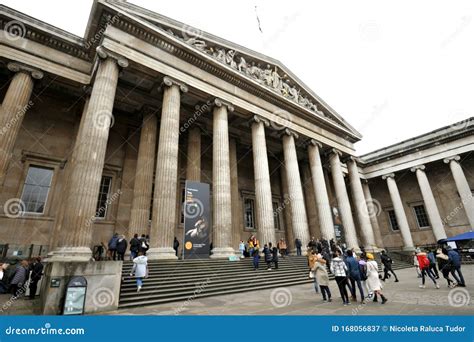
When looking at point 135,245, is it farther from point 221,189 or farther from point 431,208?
point 431,208

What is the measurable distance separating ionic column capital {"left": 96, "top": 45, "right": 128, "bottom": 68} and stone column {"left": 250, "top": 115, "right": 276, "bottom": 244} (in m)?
9.05

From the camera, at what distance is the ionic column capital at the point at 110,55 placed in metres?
11.8

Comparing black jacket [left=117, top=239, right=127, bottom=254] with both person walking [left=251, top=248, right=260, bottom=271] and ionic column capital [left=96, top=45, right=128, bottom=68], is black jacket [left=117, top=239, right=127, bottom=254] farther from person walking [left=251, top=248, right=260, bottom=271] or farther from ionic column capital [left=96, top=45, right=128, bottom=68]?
ionic column capital [left=96, top=45, right=128, bottom=68]

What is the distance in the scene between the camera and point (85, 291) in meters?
6.66

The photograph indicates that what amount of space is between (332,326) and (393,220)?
30.9 meters

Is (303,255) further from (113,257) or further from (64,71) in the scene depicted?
(64,71)

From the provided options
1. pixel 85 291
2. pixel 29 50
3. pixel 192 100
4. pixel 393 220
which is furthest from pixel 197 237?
pixel 393 220

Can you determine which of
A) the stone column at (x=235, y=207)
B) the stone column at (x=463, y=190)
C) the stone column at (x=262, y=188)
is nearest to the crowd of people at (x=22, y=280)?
the stone column at (x=262, y=188)

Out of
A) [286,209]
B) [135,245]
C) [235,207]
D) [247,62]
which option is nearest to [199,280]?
[135,245]

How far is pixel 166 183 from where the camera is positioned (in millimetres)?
11984

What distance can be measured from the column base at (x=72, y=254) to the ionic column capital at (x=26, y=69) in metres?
9.38

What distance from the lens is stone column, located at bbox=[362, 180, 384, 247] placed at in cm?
2491

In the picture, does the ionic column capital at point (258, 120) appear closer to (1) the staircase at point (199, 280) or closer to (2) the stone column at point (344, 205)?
(2) the stone column at point (344, 205)

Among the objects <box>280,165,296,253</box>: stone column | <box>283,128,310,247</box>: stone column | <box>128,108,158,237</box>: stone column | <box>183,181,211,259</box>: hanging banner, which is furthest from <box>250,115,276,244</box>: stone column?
<box>128,108,158,237</box>: stone column
